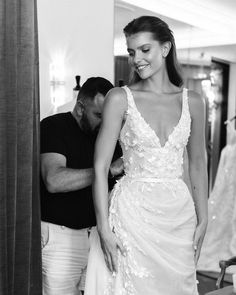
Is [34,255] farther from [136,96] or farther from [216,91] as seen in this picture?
[216,91]

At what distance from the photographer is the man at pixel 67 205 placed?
2.24 m

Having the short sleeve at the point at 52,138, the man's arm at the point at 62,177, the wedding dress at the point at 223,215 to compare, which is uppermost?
the short sleeve at the point at 52,138

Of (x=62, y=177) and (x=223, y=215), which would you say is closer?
(x=62, y=177)

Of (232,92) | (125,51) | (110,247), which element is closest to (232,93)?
(232,92)

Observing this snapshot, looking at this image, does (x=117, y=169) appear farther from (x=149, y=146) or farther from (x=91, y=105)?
(x=91, y=105)

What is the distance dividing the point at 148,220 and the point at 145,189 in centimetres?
12

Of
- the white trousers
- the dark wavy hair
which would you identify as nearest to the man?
the white trousers

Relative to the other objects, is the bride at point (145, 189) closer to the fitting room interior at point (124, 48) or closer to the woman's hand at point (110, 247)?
the woman's hand at point (110, 247)

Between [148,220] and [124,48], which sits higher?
[124,48]

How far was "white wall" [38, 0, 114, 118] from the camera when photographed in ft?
9.70

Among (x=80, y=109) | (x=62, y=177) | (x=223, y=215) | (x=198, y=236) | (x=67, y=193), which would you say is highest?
(x=80, y=109)

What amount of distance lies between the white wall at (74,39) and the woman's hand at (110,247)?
1.39 metres

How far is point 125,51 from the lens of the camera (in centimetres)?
400

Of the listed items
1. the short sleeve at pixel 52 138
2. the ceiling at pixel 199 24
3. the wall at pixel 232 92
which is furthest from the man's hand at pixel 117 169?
the wall at pixel 232 92
